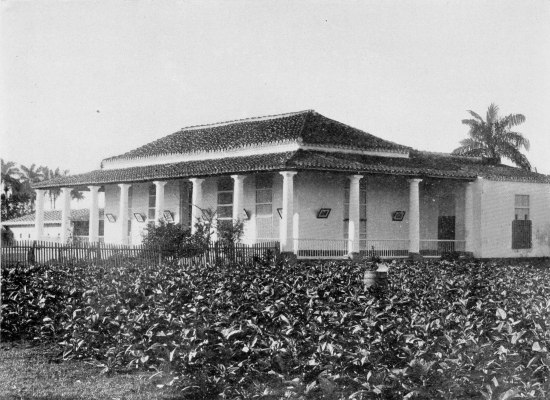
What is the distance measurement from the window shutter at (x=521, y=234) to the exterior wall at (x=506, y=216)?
16 centimetres

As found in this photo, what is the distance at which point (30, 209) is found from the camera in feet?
227

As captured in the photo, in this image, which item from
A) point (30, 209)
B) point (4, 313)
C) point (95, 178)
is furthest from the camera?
point (30, 209)

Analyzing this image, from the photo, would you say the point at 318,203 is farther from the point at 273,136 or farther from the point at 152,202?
the point at 152,202

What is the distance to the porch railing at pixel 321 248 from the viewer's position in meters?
21.9

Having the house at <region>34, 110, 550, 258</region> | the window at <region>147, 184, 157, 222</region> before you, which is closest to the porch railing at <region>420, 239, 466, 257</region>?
the house at <region>34, 110, 550, 258</region>

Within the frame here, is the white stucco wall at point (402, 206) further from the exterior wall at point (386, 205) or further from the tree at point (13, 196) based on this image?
the tree at point (13, 196)

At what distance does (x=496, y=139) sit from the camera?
125 ft

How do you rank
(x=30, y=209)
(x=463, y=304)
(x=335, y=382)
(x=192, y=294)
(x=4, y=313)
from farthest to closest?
(x=30, y=209) < (x=4, y=313) < (x=192, y=294) < (x=463, y=304) < (x=335, y=382)

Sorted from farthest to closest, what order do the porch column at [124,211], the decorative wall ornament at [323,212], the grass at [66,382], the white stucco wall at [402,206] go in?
the porch column at [124,211], the white stucco wall at [402,206], the decorative wall ornament at [323,212], the grass at [66,382]

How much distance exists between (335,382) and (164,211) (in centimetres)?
2121

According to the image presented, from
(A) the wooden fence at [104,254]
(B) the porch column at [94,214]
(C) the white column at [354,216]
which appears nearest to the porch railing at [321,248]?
(C) the white column at [354,216]

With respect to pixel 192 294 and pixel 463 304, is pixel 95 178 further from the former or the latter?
pixel 463 304

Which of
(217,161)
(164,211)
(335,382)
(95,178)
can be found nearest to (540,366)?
(335,382)

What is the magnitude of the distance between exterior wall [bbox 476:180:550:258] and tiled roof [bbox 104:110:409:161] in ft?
11.3
